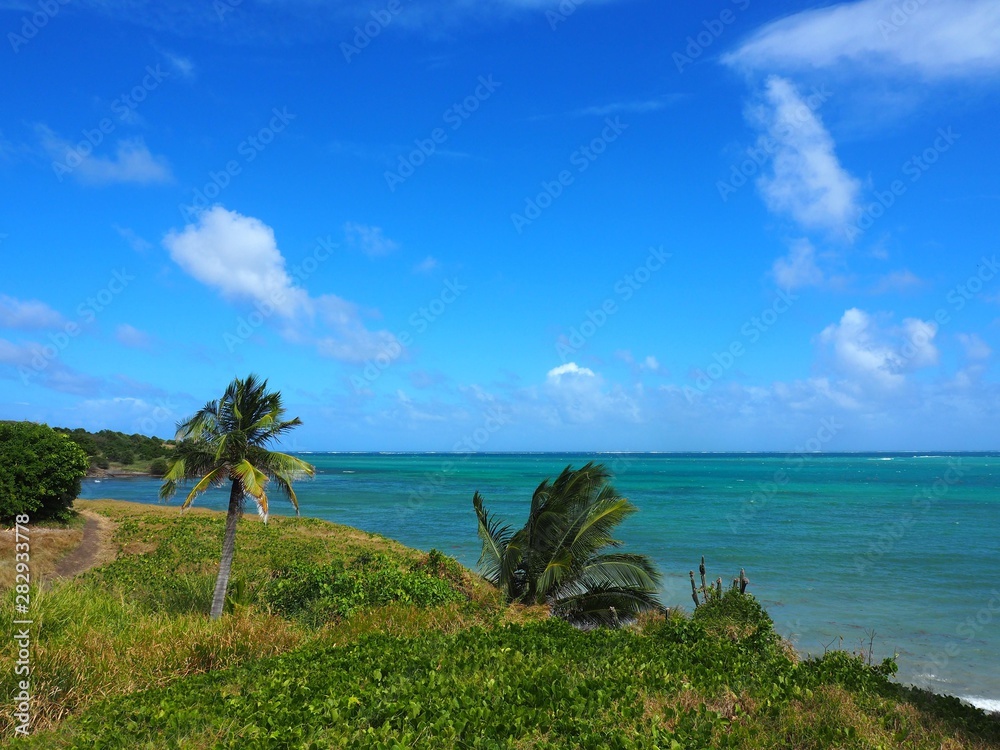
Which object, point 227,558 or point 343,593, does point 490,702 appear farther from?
point 227,558

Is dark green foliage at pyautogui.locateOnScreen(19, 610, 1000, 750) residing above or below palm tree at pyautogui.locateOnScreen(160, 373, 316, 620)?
below

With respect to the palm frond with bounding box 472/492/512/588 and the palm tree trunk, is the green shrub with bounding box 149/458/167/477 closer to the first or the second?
the palm tree trunk

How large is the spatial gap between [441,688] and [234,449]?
9098 millimetres

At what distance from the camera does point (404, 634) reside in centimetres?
1059

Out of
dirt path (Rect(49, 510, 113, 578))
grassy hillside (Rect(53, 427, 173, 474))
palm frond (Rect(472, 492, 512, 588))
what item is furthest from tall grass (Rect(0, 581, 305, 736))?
grassy hillside (Rect(53, 427, 173, 474))

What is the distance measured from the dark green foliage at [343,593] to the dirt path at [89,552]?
11.4 meters

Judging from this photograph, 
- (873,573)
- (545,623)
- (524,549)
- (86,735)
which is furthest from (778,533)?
(86,735)

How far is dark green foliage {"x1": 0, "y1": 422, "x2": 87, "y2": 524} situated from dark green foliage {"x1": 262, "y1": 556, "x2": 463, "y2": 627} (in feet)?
63.3

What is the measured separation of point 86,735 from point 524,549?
38.3 ft

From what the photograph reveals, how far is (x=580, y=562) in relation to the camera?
54.2 feet

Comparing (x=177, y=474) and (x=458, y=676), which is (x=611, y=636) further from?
(x=177, y=474)

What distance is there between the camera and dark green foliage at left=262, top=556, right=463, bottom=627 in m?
13.9

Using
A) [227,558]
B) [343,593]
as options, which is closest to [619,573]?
[343,593]
